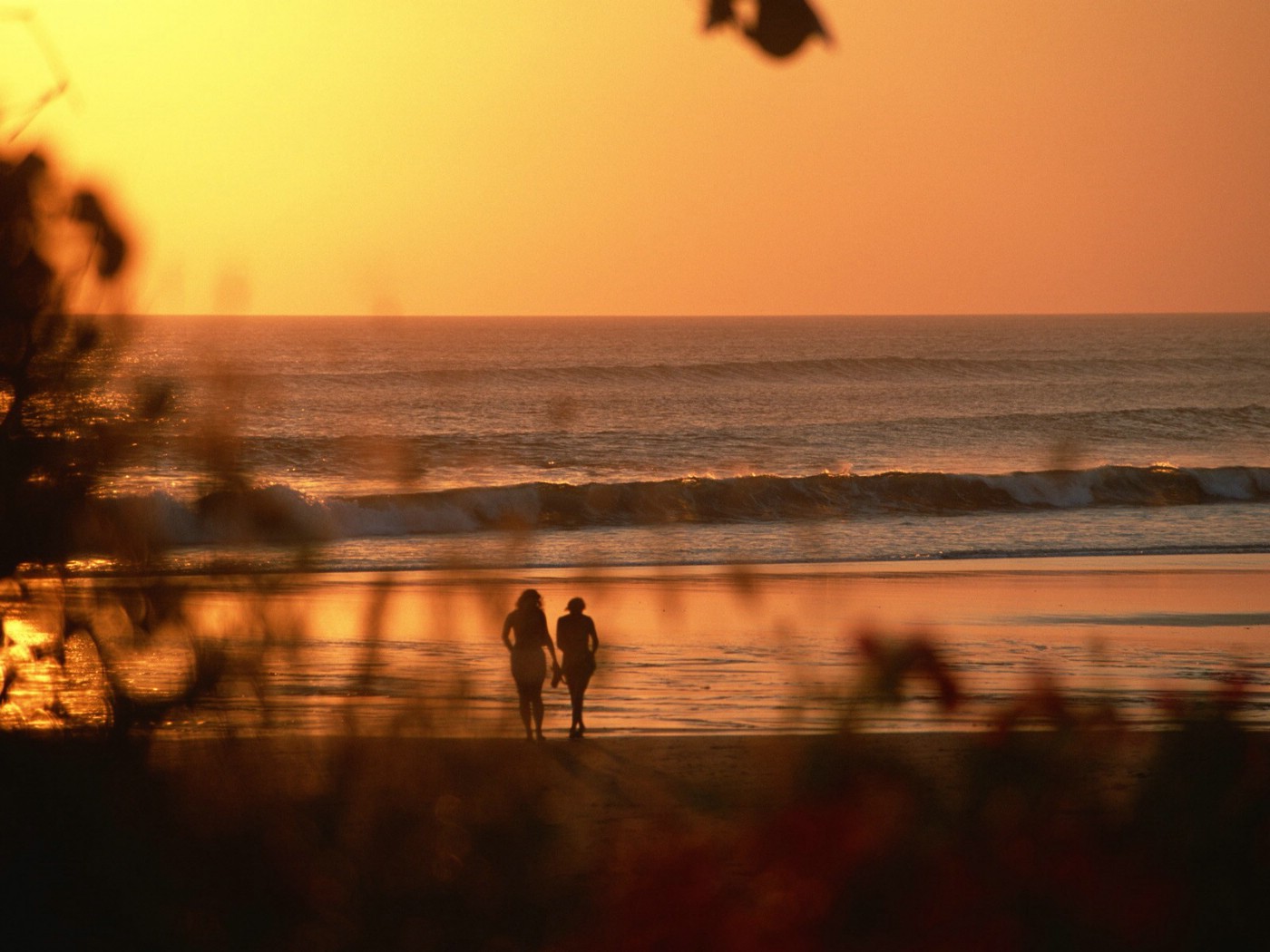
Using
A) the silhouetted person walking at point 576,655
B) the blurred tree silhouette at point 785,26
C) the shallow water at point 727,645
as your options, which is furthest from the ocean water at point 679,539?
the blurred tree silhouette at point 785,26

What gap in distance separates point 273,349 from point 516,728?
77.1 metres

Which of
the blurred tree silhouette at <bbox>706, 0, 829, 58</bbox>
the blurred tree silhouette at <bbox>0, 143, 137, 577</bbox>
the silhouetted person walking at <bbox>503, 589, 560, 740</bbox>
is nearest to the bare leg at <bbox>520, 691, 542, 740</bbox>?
the silhouetted person walking at <bbox>503, 589, 560, 740</bbox>

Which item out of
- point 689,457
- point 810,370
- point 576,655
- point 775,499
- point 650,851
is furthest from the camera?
point 810,370

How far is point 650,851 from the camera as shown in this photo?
412 centimetres

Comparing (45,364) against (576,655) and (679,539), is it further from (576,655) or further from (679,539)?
(679,539)

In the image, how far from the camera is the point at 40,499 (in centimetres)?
612

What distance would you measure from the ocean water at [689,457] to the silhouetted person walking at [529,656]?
1.38m

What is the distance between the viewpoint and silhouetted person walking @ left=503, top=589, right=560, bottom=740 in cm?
938

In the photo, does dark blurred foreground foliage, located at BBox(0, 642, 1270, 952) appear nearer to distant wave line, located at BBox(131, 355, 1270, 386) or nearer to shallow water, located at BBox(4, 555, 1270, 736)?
shallow water, located at BBox(4, 555, 1270, 736)

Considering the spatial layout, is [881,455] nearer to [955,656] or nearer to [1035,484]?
[1035,484]

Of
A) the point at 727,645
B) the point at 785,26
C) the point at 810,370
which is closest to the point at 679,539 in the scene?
the point at 727,645

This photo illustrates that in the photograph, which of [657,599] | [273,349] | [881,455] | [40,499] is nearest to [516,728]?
[40,499]

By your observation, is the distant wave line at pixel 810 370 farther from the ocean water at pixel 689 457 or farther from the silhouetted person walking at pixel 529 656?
the silhouetted person walking at pixel 529 656

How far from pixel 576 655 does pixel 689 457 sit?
2951 centimetres
